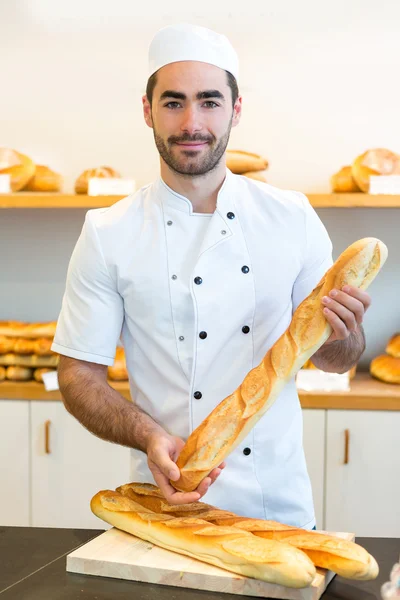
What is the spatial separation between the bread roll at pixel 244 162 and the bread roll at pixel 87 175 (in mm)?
461

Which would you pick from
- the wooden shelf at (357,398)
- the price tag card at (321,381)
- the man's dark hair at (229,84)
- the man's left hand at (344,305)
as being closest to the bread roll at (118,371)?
the wooden shelf at (357,398)

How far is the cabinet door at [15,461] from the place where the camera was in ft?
10.1

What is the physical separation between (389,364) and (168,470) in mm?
1807

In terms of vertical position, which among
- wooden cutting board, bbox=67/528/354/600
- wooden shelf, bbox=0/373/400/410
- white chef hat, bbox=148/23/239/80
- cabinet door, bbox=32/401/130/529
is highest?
white chef hat, bbox=148/23/239/80

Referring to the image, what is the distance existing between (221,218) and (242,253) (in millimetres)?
89

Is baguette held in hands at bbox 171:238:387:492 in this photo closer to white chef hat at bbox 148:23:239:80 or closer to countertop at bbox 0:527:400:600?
countertop at bbox 0:527:400:600

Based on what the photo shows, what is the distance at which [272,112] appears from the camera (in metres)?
3.32

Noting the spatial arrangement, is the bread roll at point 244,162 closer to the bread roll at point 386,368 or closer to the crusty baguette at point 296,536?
the bread roll at point 386,368

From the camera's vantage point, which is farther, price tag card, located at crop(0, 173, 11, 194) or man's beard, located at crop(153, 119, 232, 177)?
price tag card, located at crop(0, 173, 11, 194)

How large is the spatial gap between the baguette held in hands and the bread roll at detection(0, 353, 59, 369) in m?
1.71

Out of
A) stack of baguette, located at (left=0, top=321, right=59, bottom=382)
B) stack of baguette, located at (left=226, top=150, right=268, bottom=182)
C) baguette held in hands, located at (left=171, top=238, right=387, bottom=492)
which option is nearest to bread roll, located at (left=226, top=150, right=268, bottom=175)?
Answer: stack of baguette, located at (left=226, top=150, right=268, bottom=182)

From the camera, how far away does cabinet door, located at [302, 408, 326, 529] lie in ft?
9.55

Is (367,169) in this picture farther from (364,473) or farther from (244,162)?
(364,473)

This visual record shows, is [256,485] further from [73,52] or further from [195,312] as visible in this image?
[73,52]
